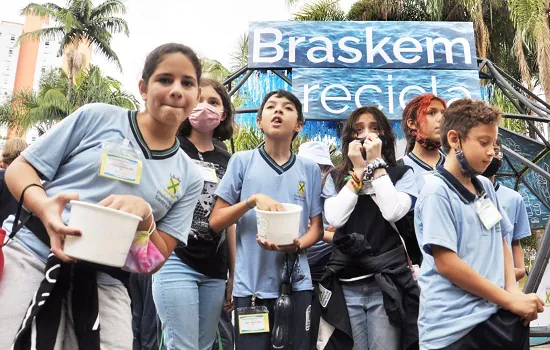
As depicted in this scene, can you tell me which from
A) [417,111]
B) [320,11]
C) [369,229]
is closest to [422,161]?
[417,111]

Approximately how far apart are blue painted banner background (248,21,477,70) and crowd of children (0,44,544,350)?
326cm

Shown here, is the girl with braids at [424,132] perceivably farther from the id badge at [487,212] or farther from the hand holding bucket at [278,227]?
the hand holding bucket at [278,227]

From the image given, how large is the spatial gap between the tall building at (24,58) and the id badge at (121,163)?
67.3 m

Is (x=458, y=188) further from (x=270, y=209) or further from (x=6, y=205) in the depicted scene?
(x=6, y=205)

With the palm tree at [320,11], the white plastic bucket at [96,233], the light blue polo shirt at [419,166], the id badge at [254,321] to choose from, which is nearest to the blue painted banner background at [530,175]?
the light blue polo shirt at [419,166]

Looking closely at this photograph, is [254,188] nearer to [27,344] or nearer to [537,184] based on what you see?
[27,344]

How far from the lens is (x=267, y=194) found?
268 cm

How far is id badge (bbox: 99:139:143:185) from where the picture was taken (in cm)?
158

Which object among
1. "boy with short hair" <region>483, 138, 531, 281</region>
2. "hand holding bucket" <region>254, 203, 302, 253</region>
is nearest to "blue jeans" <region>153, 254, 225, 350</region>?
"hand holding bucket" <region>254, 203, 302, 253</region>

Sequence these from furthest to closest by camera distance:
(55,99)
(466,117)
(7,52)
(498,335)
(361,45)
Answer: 1. (7,52)
2. (55,99)
3. (361,45)
4. (466,117)
5. (498,335)

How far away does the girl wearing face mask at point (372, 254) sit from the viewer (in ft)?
7.97

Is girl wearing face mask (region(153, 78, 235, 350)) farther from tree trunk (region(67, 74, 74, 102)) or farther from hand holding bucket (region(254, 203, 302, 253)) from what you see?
tree trunk (region(67, 74, 74, 102))

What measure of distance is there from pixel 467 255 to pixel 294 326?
97 centimetres

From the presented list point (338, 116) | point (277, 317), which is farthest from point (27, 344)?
point (338, 116)
